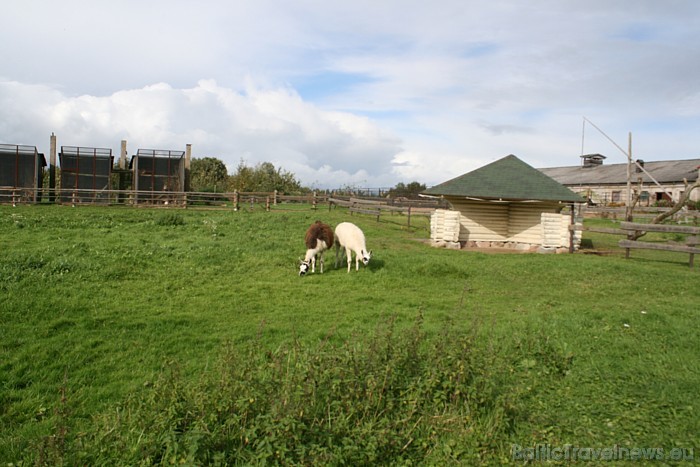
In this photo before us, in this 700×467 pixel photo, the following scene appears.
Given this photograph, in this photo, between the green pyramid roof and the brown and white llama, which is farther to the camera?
the green pyramid roof

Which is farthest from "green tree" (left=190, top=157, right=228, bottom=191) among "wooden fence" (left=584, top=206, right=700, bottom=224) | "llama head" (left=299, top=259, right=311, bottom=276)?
"llama head" (left=299, top=259, right=311, bottom=276)

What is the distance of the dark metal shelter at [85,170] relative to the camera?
3362cm

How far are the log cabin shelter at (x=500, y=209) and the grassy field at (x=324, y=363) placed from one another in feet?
22.8

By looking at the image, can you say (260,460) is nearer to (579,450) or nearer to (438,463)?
(438,463)

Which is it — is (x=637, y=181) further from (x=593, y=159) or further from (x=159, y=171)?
(x=159, y=171)

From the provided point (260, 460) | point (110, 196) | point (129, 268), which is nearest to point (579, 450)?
point (260, 460)

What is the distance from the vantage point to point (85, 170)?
34094 millimetres

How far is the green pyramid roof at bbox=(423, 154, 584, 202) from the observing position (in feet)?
63.3

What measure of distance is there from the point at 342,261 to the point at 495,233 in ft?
30.4

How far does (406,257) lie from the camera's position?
14.4 meters

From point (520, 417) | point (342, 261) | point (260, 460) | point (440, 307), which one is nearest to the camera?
point (260, 460)

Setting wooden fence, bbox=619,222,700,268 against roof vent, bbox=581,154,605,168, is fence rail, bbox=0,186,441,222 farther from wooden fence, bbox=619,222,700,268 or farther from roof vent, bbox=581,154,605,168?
roof vent, bbox=581,154,605,168

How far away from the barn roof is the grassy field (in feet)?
124

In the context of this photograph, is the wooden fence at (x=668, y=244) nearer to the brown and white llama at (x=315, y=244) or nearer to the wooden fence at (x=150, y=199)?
the brown and white llama at (x=315, y=244)
